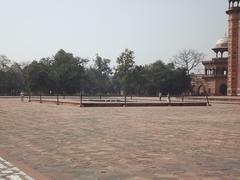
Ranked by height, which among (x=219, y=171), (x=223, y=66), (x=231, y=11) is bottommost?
(x=219, y=171)

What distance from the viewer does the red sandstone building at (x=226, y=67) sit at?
173 ft

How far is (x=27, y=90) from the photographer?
7362 cm

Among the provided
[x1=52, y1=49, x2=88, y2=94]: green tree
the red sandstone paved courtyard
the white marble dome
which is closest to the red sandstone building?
the white marble dome

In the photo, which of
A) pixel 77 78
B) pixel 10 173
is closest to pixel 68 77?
pixel 77 78

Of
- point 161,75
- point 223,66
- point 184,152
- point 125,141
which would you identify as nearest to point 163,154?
point 184,152

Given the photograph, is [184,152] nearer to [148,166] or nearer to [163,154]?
[163,154]

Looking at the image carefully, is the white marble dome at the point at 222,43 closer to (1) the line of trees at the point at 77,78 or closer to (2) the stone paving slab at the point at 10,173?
(1) the line of trees at the point at 77,78

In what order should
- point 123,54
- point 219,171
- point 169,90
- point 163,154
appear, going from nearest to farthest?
point 219,171 → point 163,154 → point 169,90 → point 123,54

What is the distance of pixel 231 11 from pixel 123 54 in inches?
1101

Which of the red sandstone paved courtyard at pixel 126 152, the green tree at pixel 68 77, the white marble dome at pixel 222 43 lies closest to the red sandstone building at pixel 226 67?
the white marble dome at pixel 222 43

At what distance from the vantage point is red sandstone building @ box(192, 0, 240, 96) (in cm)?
5288

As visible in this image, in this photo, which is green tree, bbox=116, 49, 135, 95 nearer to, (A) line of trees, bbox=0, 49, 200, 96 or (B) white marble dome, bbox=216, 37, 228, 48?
(A) line of trees, bbox=0, 49, 200, 96

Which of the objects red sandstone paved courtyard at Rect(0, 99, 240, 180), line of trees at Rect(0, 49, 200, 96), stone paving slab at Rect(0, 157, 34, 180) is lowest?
stone paving slab at Rect(0, 157, 34, 180)

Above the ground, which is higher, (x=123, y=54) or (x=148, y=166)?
(x=123, y=54)
